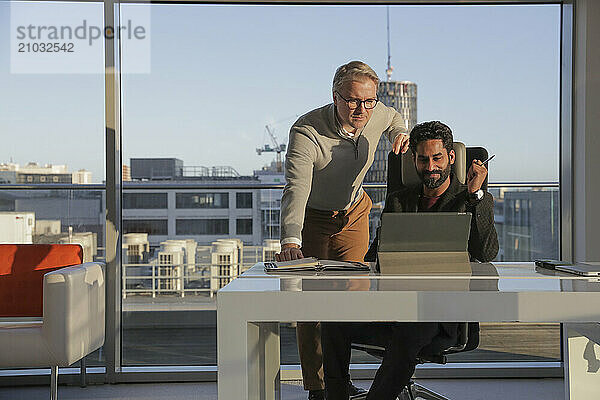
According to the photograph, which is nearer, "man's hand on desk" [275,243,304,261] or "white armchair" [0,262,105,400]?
"man's hand on desk" [275,243,304,261]

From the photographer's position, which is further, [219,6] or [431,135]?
[219,6]

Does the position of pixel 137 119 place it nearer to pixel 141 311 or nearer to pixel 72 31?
pixel 72 31

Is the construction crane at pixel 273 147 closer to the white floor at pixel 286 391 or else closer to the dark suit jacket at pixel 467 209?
the white floor at pixel 286 391

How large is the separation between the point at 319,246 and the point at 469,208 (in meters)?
0.87

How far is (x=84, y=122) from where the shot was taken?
425cm

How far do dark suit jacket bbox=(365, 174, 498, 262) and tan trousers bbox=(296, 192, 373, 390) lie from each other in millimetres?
506

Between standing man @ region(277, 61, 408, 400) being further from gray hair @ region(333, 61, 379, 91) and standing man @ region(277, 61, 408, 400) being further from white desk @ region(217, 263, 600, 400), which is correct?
white desk @ region(217, 263, 600, 400)

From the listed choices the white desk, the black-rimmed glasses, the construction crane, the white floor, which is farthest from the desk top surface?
the construction crane

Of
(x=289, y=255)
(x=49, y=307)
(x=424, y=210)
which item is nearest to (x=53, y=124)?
(x=49, y=307)

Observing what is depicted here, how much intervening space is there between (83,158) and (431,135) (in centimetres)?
228

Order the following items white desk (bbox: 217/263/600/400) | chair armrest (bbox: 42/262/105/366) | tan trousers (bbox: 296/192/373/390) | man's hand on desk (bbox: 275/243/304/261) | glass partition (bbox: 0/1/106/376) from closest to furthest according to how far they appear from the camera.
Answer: white desk (bbox: 217/263/600/400) < man's hand on desk (bbox: 275/243/304/261) < chair armrest (bbox: 42/262/105/366) < tan trousers (bbox: 296/192/373/390) < glass partition (bbox: 0/1/106/376)

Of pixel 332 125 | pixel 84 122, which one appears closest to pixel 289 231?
pixel 332 125

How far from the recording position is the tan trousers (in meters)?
3.43

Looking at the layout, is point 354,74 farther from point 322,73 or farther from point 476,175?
point 322,73
